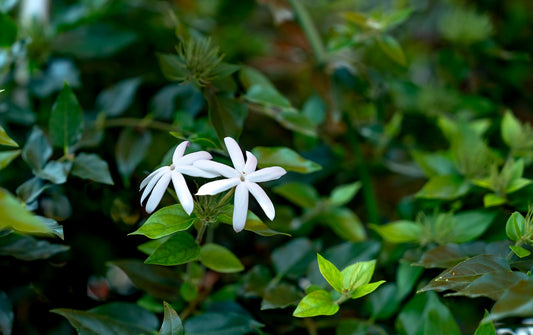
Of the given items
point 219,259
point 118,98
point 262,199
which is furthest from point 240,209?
point 118,98

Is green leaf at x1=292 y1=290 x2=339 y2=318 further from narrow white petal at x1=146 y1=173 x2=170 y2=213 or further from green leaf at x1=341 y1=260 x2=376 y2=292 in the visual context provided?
narrow white petal at x1=146 y1=173 x2=170 y2=213

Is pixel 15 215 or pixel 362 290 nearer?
pixel 15 215

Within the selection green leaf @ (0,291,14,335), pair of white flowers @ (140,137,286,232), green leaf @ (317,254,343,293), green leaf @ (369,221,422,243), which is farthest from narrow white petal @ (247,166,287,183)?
green leaf @ (0,291,14,335)

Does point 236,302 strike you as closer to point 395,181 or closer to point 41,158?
point 41,158

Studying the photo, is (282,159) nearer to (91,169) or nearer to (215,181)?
(215,181)

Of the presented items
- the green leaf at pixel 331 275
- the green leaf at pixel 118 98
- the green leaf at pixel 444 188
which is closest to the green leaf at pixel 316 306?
the green leaf at pixel 331 275

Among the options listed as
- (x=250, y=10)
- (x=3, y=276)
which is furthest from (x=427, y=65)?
(x=3, y=276)
